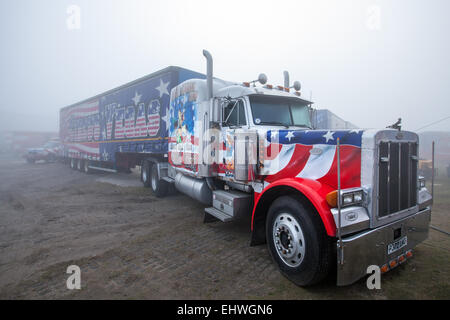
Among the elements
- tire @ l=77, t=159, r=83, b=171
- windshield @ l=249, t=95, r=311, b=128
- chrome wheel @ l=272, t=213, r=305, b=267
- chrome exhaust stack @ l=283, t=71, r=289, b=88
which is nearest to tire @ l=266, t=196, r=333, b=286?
chrome wheel @ l=272, t=213, r=305, b=267

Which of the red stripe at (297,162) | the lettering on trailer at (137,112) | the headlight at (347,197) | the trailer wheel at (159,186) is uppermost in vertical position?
the lettering on trailer at (137,112)

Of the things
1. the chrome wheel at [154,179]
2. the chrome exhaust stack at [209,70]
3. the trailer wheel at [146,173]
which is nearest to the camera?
the chrome exhaust stack at [209,70]

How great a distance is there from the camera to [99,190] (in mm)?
9344

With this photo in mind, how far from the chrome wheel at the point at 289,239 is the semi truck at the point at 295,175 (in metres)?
0.01

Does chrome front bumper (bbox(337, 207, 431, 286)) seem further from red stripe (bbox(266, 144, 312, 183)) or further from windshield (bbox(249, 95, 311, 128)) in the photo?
windshield (bbox(249, 95, 311, 128))

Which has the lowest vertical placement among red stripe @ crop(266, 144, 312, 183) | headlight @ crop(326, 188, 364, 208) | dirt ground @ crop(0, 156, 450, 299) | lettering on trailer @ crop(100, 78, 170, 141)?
dirt ground @ crop(0, 156, 450, 299)

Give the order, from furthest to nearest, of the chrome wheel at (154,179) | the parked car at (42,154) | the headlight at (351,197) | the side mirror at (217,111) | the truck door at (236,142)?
the parked car at (42,154), the chrome wheel at (154,179), the side mirror at (217,111), the truck door at (236,142), the headlight at (351,197)

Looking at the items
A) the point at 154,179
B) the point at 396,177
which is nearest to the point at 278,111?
the point at 396,177

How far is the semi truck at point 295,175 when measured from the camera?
2.87 metres

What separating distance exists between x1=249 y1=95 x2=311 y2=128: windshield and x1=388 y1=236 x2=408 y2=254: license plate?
8.42 ft

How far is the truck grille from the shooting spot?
300cm

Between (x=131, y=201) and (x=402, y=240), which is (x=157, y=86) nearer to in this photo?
(x=131, y=201)

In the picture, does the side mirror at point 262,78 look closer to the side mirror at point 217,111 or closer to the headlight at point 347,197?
the side mirror at point 217,111

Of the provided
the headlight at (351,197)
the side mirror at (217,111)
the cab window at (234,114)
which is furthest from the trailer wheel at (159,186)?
the headlight at (351,197)
